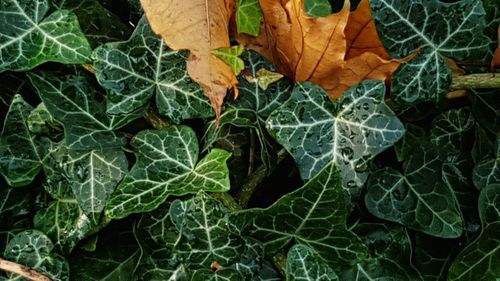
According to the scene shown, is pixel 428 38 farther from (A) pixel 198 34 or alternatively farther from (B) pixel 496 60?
(A) pixel 198 34

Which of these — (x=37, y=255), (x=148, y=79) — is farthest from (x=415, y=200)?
(x=37, y=255)

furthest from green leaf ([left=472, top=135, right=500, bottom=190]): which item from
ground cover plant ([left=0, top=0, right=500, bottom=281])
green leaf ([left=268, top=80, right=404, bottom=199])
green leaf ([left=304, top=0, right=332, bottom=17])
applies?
green leaf ([left=304, top=0, right=332, bottom=17])

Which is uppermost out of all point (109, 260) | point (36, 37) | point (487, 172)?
point (36, 37)

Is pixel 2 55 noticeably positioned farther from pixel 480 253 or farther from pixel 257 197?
pixel 480 253

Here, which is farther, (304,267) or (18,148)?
(18,148)

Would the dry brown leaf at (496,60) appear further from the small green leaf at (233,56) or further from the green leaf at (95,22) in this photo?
the green leaf at (95,22)

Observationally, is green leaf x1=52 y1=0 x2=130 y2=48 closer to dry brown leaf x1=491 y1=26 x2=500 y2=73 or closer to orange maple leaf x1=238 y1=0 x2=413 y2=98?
orange maple leaf x1=238 y1=0 x2=413 y2=98

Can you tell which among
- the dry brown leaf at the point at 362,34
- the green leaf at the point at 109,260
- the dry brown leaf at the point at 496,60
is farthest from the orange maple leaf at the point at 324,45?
the green leaf at the point at 109,260

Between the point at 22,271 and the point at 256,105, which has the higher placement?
the point at 256,105
